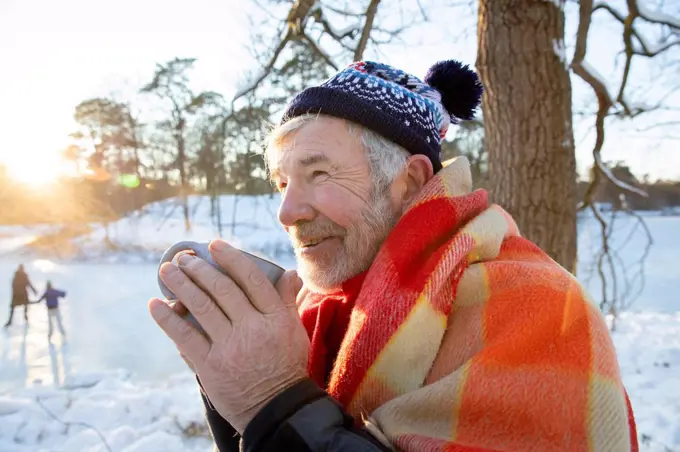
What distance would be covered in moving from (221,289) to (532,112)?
7.93 ft

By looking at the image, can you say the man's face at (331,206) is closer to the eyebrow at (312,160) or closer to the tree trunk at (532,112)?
the eyebrow at (312,160)

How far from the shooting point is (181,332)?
994 millimetres

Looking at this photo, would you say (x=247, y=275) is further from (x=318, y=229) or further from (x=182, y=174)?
(x=182, y=174)

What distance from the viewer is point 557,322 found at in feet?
3.21

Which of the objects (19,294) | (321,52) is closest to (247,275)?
(321,52)

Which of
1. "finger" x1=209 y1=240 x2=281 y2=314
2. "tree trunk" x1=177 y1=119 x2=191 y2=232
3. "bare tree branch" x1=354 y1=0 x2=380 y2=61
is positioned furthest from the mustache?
"tree trunk" x1=177 y1=119 x2=191 y2=232

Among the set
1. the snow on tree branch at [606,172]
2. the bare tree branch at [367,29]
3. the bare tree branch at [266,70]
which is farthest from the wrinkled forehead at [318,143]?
the snow on tree branch at [606,172]

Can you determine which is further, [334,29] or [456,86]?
[334,29]

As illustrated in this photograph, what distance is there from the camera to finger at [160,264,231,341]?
0.98 metres

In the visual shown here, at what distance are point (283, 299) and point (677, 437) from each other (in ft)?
15.2

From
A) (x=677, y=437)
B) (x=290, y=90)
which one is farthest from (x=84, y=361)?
(x=677, y=437)

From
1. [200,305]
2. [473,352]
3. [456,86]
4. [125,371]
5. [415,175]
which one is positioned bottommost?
[125,371]

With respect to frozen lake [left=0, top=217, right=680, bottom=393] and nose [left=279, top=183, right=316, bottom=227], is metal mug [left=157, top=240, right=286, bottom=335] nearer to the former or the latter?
nose [left=279, top=183, right=316, bottom=227]

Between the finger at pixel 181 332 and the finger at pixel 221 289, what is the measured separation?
8 cm
